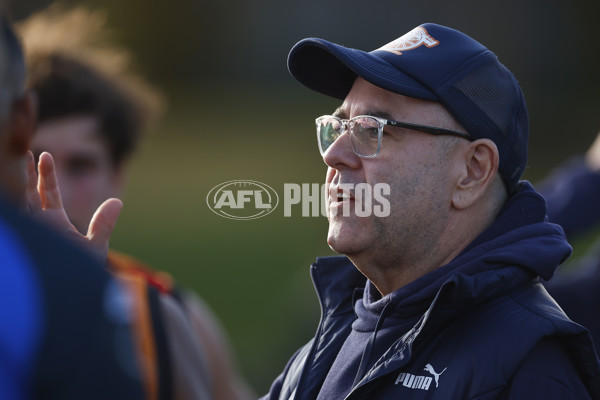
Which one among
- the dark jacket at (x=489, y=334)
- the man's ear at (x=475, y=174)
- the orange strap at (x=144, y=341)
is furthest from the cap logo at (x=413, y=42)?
the orange strap at (x=144, y=341)

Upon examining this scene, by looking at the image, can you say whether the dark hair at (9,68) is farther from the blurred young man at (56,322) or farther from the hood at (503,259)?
the hood at (503,259)

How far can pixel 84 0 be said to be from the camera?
21922 mm

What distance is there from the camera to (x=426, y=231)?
243 cm

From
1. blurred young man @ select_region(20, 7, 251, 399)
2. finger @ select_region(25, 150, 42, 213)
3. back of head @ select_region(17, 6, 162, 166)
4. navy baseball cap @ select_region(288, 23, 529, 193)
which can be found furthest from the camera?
Answer: back of head @ select_region(17, 6, 162, 166)

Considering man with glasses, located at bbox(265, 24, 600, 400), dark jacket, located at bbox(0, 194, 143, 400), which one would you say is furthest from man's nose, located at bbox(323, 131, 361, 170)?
dark jacket, located at bbox(0, 194, 143, 400)

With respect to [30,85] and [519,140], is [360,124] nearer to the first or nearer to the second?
[519,140]

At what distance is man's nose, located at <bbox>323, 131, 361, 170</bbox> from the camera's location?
2516 mm

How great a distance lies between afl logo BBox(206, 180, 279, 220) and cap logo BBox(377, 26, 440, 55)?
3.21 feet

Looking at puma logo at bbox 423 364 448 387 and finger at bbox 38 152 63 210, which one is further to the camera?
finger at bbox 38 152 63 210

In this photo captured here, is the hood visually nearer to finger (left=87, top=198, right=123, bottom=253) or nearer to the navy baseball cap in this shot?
the navy baseball cap

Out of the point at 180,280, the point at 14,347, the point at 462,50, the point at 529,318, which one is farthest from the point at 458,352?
the point at 180,280

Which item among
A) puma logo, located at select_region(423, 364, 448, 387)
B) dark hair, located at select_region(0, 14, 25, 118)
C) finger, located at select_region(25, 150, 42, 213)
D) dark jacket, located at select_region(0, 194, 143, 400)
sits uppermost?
dark hair, located at select_region(0, 14, 25, 118)

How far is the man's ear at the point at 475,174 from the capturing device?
2.43m

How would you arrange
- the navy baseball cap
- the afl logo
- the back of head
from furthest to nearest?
the back of head
the afl logo
the navy baseball cap
